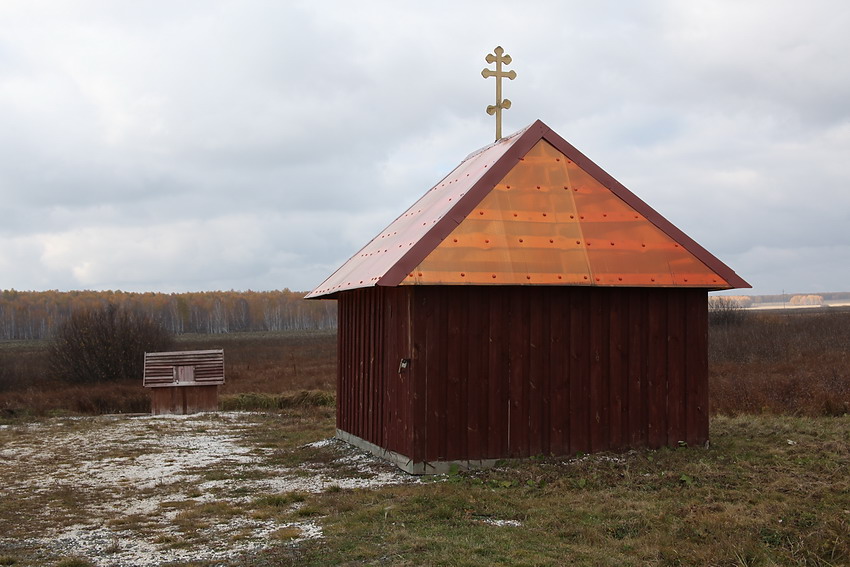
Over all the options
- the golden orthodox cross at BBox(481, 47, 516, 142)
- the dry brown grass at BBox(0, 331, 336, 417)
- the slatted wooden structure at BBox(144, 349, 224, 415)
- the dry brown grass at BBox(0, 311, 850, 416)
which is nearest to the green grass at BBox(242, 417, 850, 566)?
the golden orthodox cross at BBox(481, 47, 516, 142)

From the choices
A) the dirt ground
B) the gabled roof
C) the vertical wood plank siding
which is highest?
the gabled roof

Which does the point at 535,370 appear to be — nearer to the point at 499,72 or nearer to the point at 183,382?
the point at 499,72

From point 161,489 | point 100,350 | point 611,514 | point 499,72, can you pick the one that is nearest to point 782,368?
point 499,72

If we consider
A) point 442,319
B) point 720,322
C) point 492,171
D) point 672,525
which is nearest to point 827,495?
point 672,525

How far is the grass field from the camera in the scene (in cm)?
698

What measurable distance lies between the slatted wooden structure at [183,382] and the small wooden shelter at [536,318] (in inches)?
460

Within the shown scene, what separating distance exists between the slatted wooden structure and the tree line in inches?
3285

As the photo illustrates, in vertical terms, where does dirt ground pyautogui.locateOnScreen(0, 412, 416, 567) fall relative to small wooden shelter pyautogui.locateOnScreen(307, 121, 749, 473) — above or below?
below

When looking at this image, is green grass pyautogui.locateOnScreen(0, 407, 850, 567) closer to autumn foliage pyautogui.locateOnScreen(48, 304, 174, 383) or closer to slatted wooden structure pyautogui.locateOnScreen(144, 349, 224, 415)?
slatted wooden structure pyautogui.locateOnScreen(144, 349, 224, 415)

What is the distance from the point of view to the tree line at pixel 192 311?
4087 inches

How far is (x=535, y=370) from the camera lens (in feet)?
37.0

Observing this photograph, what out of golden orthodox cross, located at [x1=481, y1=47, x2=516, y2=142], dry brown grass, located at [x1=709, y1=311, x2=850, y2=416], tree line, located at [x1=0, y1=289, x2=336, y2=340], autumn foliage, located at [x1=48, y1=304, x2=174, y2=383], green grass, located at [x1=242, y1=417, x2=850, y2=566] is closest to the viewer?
green grass, located at [x1=242, y1=417, x2=850, y2=566]

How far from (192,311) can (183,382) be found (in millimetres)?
98259

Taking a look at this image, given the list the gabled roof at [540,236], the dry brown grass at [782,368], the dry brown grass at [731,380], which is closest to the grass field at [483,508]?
the gabled roof at [540,236]
